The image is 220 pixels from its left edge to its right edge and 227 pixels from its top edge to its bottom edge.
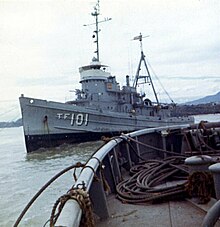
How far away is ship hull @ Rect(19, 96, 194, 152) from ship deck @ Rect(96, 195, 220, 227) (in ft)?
65.4

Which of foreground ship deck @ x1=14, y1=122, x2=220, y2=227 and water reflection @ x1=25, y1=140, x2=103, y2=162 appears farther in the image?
water reflection @ x1=25, y1=140, x2=103, y2=162

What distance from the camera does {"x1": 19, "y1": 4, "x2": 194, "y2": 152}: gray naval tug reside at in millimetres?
A: 22938

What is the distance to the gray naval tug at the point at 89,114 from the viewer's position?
75.3 feet

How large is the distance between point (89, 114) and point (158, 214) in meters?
20.7

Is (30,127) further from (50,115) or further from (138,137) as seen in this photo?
(138,137)

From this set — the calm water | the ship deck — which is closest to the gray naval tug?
the calm water

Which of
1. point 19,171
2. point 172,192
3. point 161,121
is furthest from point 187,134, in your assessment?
point 161,121

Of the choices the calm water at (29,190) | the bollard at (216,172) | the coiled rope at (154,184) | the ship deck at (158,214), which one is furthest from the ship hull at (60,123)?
the bollard at (216,172)

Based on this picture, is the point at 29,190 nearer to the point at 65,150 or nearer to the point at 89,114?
the point at 65,150

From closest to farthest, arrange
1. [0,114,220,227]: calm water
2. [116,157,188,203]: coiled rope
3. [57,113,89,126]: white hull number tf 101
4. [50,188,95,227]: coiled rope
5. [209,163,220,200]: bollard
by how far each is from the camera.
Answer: [50,188,95,227]: coiled rope < [209,163,220,200]: bollard < [116,157,188,203]: coiled rope < [0,114,220,227]: calm water < [57,113,89,126]: white hull number tf 101

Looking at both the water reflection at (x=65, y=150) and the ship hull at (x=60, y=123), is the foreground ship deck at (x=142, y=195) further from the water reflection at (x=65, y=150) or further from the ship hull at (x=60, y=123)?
the ship hull at (x=60, y=123)

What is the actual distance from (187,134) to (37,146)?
63.3 ft

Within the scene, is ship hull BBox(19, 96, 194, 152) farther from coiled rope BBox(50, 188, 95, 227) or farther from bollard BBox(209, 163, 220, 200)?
coiled rope BBox(50, 188, 95, 227)

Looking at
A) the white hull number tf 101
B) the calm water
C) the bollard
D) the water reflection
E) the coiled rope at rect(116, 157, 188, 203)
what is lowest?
the calm water
